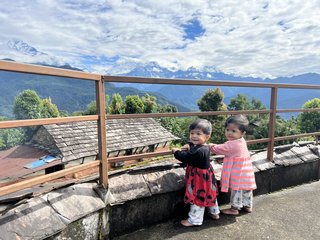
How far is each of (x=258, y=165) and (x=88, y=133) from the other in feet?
59.6

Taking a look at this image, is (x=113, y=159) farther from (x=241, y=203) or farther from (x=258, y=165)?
(x=258, y=165)

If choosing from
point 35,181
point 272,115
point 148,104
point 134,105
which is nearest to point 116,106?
point 134,105

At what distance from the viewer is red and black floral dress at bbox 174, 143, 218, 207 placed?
2.33 metres

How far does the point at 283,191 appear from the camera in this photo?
3.28 meters

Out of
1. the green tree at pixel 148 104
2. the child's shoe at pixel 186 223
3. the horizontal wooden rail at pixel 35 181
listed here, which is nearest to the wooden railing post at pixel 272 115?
the child's shoe at pixel 186 223

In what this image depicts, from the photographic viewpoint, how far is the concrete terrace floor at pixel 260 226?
2260mm

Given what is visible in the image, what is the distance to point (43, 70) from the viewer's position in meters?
1.66

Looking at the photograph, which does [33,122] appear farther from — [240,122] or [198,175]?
[240,122]

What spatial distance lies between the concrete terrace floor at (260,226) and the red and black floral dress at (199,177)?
0.81 feet

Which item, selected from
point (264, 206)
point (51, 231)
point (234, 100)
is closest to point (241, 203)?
point (264, 206)

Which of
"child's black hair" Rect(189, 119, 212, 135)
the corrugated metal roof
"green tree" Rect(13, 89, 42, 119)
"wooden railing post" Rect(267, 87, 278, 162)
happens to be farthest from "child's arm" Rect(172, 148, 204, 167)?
"green tree" Rect(13, 89, 42, 119)

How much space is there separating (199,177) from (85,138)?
18317 mm

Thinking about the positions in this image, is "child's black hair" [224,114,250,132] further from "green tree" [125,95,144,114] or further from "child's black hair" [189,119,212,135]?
"green tree" [125,95,144,114]

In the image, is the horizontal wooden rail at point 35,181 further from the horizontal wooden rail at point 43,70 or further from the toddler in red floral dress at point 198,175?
the toddler in red floral dress at point 198,175
